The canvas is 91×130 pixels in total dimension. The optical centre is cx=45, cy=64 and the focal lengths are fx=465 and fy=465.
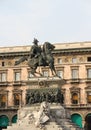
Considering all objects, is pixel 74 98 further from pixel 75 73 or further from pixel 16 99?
pixel 16 99

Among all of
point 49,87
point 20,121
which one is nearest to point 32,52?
point 49,87

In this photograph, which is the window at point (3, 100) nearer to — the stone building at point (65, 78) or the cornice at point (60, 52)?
the stone building at point (65, 78)

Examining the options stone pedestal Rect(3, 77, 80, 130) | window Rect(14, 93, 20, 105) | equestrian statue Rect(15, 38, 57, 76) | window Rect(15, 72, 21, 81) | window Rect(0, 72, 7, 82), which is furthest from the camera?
window Rect(0, 72, 7, 82)

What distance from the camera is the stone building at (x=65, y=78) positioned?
68438 millimetres

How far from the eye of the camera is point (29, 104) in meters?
34.0

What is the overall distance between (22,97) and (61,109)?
3767 cm

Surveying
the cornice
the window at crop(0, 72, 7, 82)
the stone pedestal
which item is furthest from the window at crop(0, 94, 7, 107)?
the stone pedestal

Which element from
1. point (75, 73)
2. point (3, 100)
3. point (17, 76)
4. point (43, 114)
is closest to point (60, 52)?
point (75, 73)

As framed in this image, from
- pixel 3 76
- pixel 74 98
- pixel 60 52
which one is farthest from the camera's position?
pixel 3 76

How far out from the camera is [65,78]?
6950cm

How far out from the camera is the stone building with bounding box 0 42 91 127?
225 feet

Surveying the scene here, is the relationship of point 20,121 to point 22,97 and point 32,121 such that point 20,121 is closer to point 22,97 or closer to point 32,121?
→ point 32,121

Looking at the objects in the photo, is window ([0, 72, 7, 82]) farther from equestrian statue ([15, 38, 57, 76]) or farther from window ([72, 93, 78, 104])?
equestrian statue ([15, 38, 57, 76])

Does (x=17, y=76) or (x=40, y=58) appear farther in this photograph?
(x=17, y=76)
